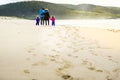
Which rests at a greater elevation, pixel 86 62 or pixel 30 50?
pixel 30 50

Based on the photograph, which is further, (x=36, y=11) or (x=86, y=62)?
(x=36, y=11)

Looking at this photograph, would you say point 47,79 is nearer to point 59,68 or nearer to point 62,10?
point 59,68

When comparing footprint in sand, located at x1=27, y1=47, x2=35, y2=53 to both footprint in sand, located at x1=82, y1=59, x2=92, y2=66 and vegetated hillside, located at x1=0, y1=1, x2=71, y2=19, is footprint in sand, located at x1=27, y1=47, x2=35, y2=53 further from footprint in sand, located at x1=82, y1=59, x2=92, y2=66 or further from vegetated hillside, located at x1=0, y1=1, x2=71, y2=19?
vegetated hillside, located at x1=0, y1=1, x2=71, y2=19

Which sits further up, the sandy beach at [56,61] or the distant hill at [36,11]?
the sandy beach at [56,61]

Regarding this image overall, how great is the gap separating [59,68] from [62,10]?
164 meters

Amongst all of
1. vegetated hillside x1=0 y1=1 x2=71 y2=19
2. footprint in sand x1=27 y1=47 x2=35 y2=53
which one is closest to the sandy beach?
footprint in sand x1=27 y1=47 x2=35 y2=53

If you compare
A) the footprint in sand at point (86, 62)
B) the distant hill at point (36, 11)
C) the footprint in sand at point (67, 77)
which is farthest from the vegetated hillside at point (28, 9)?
the footprint in sand at point (67, 77)

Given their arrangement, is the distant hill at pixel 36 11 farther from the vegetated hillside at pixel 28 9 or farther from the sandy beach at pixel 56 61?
the sandy beach at pixel 56 61

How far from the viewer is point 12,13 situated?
142 metres

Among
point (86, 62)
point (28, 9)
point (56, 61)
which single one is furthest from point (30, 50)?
point (28, 9)

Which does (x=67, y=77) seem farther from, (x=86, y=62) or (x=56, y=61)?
(x=86, y=62)

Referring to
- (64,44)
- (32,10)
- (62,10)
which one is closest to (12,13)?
(32,10)

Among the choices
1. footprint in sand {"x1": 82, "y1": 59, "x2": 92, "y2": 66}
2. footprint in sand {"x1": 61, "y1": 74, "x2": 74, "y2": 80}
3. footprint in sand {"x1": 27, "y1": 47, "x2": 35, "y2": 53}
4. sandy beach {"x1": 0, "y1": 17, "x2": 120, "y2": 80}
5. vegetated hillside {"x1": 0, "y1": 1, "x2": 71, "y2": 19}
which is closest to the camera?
footprint in sand {"x1": 61, "y1": 74, "x2": 74, "y2": 80}

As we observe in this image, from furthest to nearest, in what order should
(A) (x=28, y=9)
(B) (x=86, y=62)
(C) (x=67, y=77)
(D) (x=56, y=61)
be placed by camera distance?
(A) (x=28, y=9)
(B) (x=86, y=62)
(D) (x=56, y=61)
(C) (x=67, y=77)
